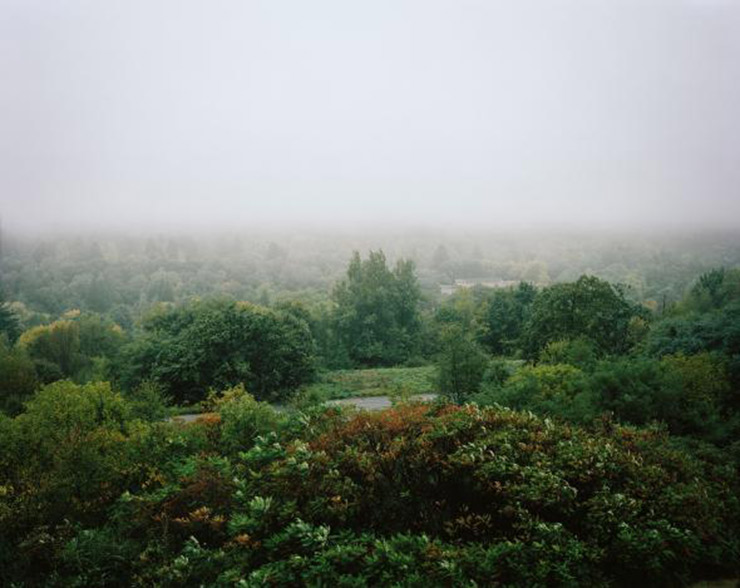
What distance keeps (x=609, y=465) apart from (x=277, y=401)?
25308mm

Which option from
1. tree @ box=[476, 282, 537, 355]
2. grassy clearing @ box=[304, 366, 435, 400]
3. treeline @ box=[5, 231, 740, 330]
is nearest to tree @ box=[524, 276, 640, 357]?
grassy clearing @ box=[304, 366, 435, 400]

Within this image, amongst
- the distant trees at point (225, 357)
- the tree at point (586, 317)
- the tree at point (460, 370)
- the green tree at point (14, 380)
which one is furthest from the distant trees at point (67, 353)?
the tree at point (586, 317)

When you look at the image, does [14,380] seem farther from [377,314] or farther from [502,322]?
[502,322]

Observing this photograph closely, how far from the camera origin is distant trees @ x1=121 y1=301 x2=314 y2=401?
30.3 meters

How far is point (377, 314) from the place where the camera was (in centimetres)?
5097

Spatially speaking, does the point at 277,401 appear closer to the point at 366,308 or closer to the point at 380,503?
the point at 366,308

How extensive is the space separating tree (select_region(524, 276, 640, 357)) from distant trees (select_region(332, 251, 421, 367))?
2199cm

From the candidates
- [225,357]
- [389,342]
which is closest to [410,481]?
[225,357]

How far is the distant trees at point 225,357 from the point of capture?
30.3 metres

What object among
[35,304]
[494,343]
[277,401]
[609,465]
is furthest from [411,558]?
[35,304]

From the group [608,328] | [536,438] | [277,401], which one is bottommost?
[277,401]

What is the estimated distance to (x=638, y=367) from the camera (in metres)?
14.1

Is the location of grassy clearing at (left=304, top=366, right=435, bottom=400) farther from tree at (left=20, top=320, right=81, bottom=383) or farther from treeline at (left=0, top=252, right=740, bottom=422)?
tree at (left=20, top=320, right=81, bottom=383)

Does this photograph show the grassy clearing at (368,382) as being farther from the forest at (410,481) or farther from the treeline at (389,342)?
the forest at (410,481)
